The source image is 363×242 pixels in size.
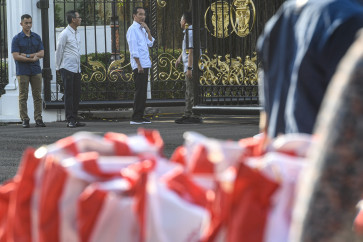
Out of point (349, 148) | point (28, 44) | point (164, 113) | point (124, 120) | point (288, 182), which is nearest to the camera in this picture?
point (349, 148)

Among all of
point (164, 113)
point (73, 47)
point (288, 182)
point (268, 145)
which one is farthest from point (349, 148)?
point (164, 113)

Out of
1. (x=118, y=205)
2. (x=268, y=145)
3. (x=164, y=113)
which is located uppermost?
(x=268, y=145)

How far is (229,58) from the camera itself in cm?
1229

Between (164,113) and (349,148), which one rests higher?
(349,148)

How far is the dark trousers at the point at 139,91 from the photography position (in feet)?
41.0

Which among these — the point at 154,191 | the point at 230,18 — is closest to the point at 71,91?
the point at 230,18

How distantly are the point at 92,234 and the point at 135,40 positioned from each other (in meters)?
10.8

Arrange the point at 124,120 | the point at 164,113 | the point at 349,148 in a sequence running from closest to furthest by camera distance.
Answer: the point at 349,148 → the point at 124,120 → the point at 164,113

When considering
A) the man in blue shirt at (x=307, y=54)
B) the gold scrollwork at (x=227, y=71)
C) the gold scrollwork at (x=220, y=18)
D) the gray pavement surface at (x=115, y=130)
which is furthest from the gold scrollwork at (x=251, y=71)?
the man in blue shirt at (x=307, y=54)

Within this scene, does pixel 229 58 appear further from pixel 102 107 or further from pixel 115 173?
pixel 115 173

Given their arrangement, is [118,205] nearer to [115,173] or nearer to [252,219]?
[115,173]

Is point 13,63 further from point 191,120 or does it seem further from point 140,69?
point 191,120

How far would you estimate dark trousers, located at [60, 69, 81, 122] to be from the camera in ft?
40.9

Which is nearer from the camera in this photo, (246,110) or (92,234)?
(92,234)
